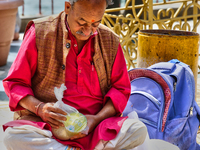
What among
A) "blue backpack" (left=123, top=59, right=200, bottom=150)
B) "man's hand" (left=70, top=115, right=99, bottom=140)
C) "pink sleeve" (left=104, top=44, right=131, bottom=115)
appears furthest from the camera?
"blue backpack" (left=123, top=59, right=200, bottom=150)

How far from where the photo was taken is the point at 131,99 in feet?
8.02

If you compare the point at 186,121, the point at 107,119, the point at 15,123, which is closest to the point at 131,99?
the point at 186,121

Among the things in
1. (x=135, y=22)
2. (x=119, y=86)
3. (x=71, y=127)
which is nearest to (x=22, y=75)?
(x=71, y=127)

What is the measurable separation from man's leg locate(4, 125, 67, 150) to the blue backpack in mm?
889

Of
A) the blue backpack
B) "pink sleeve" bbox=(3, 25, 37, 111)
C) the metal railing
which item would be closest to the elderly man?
"pink sleeve" bbox=(3, 25, 37, 111)

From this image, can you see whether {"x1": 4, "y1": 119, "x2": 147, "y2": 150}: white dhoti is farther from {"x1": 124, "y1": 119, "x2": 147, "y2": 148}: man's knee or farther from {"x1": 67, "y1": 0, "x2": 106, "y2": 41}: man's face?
{"x1": 67, "y1": 0, "x2": 106, "y2": 41}: man's face

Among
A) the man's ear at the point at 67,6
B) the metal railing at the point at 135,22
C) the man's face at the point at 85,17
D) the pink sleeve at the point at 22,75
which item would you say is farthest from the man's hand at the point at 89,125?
the metal railing at the point at 135,22

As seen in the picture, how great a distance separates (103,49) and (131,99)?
66 centimetres

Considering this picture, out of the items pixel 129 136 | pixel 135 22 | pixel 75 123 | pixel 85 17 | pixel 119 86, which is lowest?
pixel 129 136

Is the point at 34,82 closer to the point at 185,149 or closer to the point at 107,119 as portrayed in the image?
the point at 107,119

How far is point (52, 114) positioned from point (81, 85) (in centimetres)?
30

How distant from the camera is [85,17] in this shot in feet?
5.58

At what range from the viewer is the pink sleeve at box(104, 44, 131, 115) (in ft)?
6.22

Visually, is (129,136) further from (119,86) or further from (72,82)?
(72,82)
